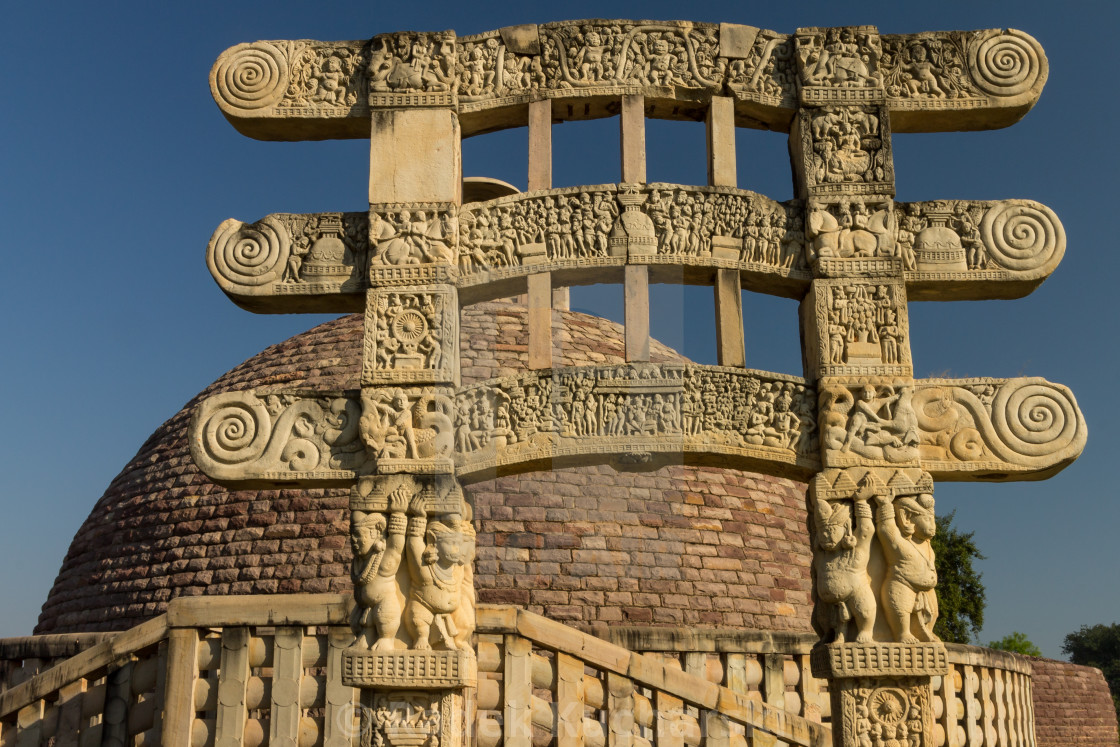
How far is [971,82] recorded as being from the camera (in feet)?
21.4

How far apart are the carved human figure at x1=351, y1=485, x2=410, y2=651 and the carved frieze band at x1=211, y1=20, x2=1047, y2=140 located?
255 cm

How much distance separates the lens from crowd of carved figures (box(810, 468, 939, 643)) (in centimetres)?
571

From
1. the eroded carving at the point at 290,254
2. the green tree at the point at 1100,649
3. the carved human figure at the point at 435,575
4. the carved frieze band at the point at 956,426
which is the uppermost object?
the eroded carving at the point at 290,254

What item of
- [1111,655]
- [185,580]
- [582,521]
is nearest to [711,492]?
[582,521]

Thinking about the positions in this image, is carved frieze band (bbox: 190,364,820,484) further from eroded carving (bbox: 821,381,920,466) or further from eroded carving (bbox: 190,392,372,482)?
eroded carving (bbox: 821,381,920,466)

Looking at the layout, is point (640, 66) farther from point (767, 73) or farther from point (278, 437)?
point (278, 437)

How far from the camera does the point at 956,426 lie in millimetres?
6051

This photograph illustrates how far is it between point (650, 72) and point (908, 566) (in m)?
3.32

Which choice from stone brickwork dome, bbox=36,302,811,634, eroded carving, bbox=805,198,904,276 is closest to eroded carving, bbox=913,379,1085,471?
eroded carving, bbox=805,198,904,276

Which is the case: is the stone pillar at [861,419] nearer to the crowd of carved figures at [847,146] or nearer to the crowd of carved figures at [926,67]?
the crowd of carved figures at [847,146]

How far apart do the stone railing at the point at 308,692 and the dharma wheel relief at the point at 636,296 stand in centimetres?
10

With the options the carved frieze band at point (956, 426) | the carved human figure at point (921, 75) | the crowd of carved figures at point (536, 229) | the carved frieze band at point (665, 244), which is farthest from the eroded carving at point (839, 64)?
the carved frieze band at point (956, 426)

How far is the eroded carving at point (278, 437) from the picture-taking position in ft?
20.2

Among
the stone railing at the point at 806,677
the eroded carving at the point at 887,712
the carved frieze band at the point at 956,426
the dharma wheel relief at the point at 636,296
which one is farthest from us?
the stone railing at the point at 806,677
